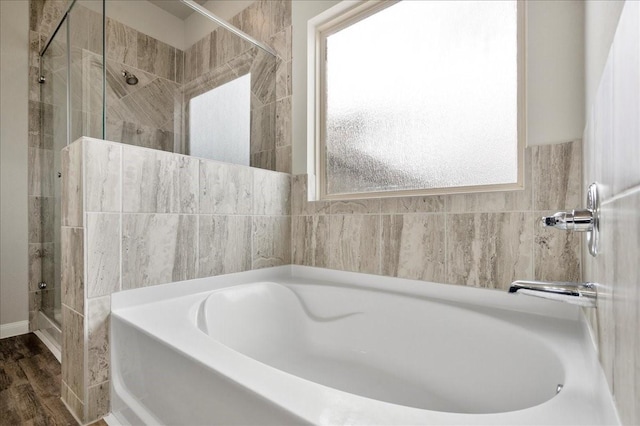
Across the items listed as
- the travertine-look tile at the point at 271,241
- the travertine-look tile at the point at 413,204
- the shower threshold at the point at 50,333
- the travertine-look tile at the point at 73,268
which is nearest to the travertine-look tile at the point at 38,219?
the shower threshold at the point at 50,333

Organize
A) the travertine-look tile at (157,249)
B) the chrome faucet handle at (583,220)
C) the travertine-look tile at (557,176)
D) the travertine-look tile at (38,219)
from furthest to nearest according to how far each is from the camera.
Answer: the travertine-look tile at (38,219), the travertine-look tile at (157,249), the travertine-look tile at (557,176), the chrome faucet handle at (583,220)

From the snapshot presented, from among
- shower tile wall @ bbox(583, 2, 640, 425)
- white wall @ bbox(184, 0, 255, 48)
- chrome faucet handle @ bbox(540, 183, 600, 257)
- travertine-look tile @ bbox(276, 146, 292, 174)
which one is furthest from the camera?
travertine-look tile @ bbox(276, 146, 292, 174)

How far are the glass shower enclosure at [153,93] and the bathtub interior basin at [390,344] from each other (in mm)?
953

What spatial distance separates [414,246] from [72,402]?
1.54m

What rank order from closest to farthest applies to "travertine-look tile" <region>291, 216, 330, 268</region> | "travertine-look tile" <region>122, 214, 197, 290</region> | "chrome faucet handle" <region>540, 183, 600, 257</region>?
"chrome faucet handle" <region>540, 183, 600, 257</region>, "travertine-look tile" <region>122, 214, 197, 290</region>, "travertine-look tile" <region>291, 216, 330, 268</region>

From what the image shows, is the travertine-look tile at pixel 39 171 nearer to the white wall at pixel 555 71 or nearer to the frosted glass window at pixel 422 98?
the frosted glass window at pixel 422 98

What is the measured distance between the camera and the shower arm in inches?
69.7

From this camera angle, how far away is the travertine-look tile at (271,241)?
1.78m

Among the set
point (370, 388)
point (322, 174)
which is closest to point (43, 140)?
point (322, 174)

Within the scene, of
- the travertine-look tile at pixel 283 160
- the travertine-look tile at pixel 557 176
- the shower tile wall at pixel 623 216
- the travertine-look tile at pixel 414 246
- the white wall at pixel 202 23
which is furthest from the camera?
the travertine-look tile at pixel 283 160

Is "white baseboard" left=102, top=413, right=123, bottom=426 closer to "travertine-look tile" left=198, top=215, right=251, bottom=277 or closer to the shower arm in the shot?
"travertine-look tile" left=198, top=215, right=251, bottom=277

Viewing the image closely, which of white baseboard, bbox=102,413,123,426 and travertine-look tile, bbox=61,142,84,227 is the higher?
travertine-look tile, bbox=61,142,84,227

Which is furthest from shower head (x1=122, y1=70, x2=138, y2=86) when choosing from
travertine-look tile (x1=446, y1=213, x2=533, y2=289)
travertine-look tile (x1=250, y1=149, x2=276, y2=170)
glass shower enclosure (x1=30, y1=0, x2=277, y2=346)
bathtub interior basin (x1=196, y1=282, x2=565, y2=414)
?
travertine-look tile (x1=446, y1=213, x2=533, y2=289)

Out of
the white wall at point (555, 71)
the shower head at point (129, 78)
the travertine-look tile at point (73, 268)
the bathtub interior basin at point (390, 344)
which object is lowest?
the bathtub interior basin at point (390, 344)
